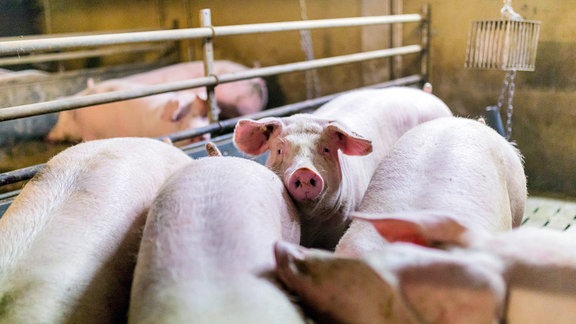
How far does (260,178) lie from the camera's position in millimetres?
1804

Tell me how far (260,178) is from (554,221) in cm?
233

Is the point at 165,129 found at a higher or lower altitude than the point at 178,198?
lower

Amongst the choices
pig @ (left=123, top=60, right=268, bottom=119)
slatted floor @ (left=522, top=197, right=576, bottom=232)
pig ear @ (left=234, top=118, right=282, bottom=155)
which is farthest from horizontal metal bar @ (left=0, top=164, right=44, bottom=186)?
pig @ (left=123, top=60, right=268, bottom=119)

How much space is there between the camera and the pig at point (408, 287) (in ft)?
3.63

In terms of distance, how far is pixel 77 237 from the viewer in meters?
1.63

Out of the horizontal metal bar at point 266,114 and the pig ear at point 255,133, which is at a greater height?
the pig ear at point 255,133

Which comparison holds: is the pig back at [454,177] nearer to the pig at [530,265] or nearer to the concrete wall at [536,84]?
the pig at [530,265]

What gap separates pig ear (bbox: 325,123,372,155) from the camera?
7.59 feet

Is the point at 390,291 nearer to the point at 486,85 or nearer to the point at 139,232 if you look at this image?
the point at 139,232

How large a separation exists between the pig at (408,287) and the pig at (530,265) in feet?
0.11

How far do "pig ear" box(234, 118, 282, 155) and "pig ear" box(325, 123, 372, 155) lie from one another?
0.76ft

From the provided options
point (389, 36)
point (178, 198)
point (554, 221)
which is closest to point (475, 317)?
point (178, 198)

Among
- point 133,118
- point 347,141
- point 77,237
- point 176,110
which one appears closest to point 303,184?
point 347,141


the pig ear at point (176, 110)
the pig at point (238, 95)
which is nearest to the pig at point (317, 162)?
the pig ear at point (176, 110)
